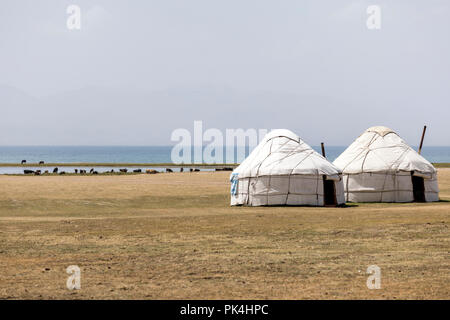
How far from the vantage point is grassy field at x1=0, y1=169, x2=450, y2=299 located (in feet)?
33.1

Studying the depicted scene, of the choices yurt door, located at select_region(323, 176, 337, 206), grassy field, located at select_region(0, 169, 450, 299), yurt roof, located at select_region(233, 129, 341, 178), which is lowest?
grassy field, located at select_region(0, 169, 450, 299)

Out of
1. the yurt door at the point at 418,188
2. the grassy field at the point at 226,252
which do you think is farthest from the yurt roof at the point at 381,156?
the grassy field at the point at 226,252

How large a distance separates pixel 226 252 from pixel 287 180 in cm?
1269

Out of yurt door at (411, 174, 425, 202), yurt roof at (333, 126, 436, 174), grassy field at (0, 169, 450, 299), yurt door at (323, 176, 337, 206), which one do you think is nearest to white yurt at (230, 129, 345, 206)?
yurt door at (323, 176, 337, 206)

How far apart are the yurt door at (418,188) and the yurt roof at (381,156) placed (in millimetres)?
712

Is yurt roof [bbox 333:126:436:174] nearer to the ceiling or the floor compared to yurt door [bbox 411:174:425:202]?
nearer to the ceiling

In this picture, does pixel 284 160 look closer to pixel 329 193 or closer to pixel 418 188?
pixel 329 193

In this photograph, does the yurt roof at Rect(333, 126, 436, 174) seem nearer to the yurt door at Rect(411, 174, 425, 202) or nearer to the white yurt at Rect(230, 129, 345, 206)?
the yurt door at Rect(411, 174, 425, 202)

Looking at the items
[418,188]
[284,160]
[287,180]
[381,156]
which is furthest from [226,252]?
[418,188]

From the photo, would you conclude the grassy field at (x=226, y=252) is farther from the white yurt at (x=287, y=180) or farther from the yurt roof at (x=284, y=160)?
the yurt roof at (x=284, y=160)

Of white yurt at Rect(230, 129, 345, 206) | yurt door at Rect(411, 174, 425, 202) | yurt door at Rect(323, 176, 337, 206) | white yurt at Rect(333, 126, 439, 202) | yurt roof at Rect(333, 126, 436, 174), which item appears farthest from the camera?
yurt door at Rect(411, 174, 425, 202)

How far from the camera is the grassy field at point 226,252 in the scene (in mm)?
10078

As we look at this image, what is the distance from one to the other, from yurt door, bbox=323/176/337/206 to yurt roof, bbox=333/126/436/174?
7.88ft
